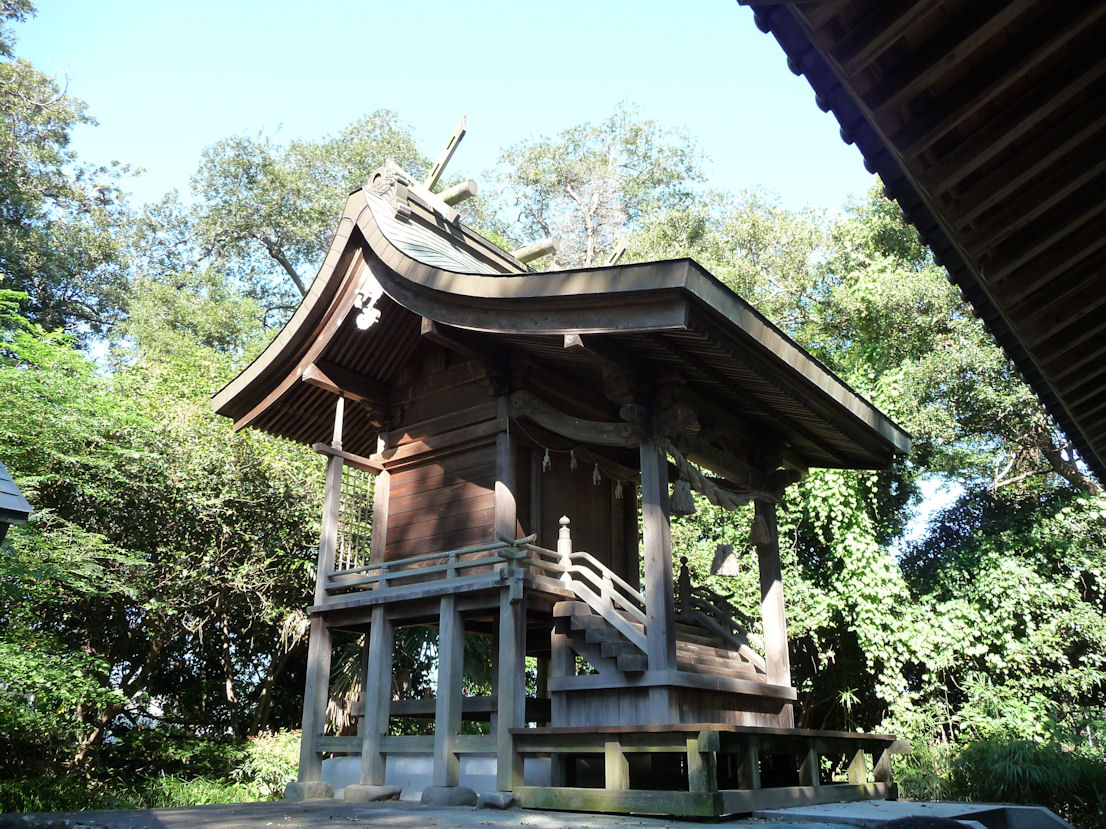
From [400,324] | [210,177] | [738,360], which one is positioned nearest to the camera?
[738,360]

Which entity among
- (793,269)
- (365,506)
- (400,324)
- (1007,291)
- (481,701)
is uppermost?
(793,269)

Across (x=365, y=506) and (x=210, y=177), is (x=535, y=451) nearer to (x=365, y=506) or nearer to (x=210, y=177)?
(x=365, y=506)

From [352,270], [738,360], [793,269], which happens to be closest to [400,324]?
[352,270]

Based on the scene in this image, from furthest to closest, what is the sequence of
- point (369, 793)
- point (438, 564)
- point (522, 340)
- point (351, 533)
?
point (351, 533), point (438, 564), point (522, 340), point (369, 793)

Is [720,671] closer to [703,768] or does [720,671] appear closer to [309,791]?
[703,768]

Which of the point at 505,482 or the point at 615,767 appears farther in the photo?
the point at 505,482

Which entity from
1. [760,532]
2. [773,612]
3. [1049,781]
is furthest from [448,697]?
[1049,781]

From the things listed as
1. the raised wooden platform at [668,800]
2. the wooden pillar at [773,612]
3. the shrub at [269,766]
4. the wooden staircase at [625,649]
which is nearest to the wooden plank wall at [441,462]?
the wooden staircase at [625,649]

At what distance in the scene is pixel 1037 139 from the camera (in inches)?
121

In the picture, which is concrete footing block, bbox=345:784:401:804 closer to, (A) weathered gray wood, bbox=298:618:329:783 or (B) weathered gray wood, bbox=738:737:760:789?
(A) weathered gray wood, bbox=298:618:329:783

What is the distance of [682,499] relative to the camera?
28.5 ft

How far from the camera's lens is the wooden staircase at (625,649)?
7969mm

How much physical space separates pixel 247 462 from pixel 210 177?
17700 mm

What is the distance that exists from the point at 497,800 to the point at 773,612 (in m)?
4.57
